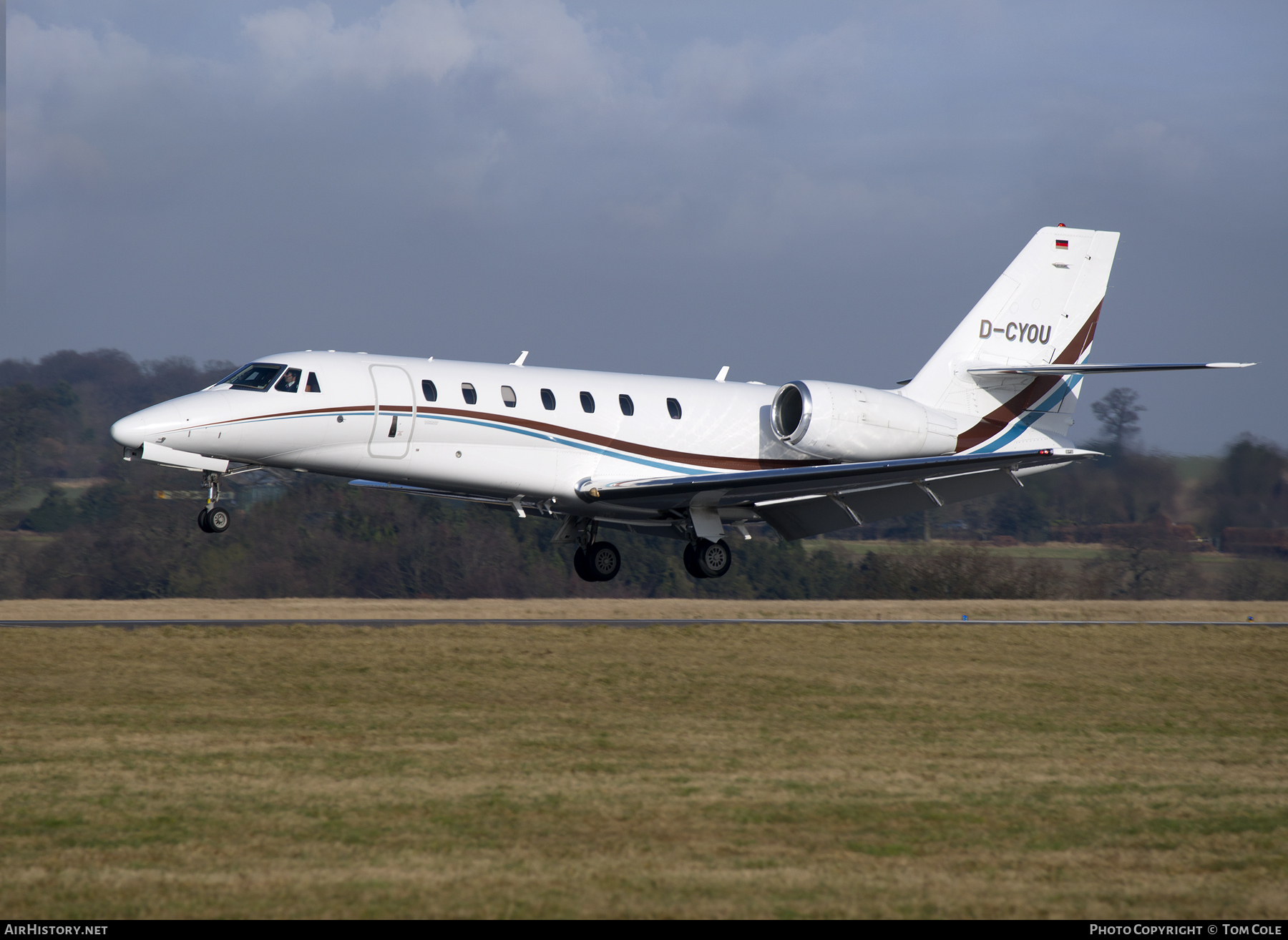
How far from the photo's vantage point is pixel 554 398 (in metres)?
21.1

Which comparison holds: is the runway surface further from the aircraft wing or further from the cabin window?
the cabin window

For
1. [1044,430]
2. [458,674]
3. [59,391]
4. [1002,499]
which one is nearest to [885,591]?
[1002,499]

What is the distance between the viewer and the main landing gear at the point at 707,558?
23.1 metres

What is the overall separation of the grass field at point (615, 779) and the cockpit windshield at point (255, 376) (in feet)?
12.5

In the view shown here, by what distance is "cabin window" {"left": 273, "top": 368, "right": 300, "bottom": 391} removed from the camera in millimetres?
19328

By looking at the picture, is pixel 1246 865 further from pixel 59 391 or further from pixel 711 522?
pixel 59 391

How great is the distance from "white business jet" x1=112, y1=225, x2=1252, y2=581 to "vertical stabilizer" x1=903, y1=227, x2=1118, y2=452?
0.03m

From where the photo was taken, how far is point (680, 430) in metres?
22.5

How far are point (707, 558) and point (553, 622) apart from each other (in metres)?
3.76

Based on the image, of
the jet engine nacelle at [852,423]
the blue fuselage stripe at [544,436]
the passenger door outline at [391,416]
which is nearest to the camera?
the blue fuselage stripe at [544,436]

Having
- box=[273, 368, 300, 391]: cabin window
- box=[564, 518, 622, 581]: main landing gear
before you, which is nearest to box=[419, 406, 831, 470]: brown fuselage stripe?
box=[273, 368, 300, 391]: cabin window

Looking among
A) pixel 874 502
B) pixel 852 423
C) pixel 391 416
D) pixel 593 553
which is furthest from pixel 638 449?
pixel 874 502

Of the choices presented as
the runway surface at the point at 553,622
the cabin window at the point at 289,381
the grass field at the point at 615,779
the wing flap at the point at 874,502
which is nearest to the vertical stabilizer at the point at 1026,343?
the wing flap at the point at 874,502

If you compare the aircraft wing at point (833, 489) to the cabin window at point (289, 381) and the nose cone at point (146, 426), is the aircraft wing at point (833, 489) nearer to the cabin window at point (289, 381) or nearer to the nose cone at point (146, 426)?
the cabin window at point (289, 381)
